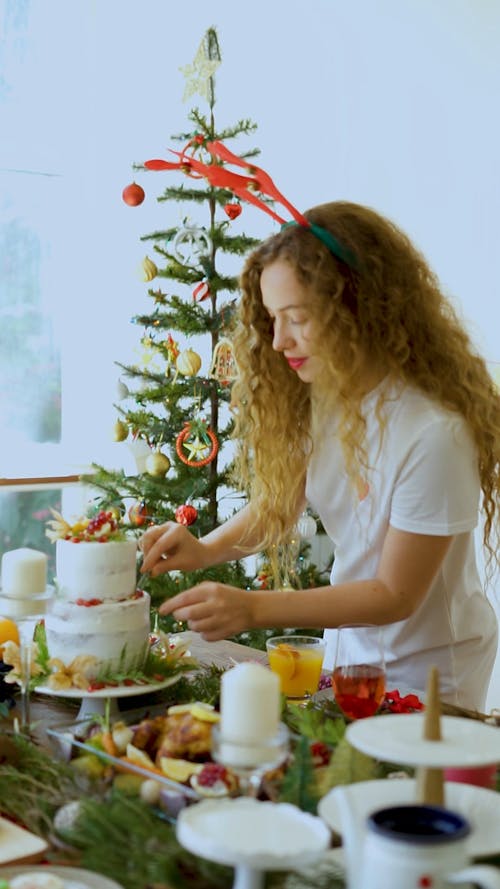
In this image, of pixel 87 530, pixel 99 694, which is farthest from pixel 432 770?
pixel 87 530

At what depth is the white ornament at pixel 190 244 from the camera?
12.5 feet

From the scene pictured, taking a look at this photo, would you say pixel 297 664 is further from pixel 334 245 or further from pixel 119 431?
pixel 119 431

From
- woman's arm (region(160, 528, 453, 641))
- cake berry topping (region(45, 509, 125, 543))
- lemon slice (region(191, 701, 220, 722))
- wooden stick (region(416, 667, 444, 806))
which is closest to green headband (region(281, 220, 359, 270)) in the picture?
woman's arm (region(160, 528, 453, 641))

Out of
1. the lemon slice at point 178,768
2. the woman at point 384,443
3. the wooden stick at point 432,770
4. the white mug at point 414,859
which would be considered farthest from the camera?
the woman at point 384,443

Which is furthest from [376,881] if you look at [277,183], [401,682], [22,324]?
[22,324]

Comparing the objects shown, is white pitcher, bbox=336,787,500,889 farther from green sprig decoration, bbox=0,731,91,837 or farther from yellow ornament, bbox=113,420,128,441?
yellow ornament, bbox=113,420,128,441

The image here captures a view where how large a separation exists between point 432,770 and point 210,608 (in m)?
0.81

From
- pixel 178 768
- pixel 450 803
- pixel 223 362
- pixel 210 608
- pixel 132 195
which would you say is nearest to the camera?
pixel 450 803

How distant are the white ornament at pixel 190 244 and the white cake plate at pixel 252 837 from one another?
9.80 feet

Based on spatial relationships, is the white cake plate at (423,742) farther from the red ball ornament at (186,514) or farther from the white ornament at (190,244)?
the white ornament at (190,244)

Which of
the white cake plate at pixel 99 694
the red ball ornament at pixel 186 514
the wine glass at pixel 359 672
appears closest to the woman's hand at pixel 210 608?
the white cake plate at pixel 99 694

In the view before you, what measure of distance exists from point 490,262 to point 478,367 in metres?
1.65

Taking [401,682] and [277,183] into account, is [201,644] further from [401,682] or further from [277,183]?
[277,183]

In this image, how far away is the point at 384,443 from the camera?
2.09m
